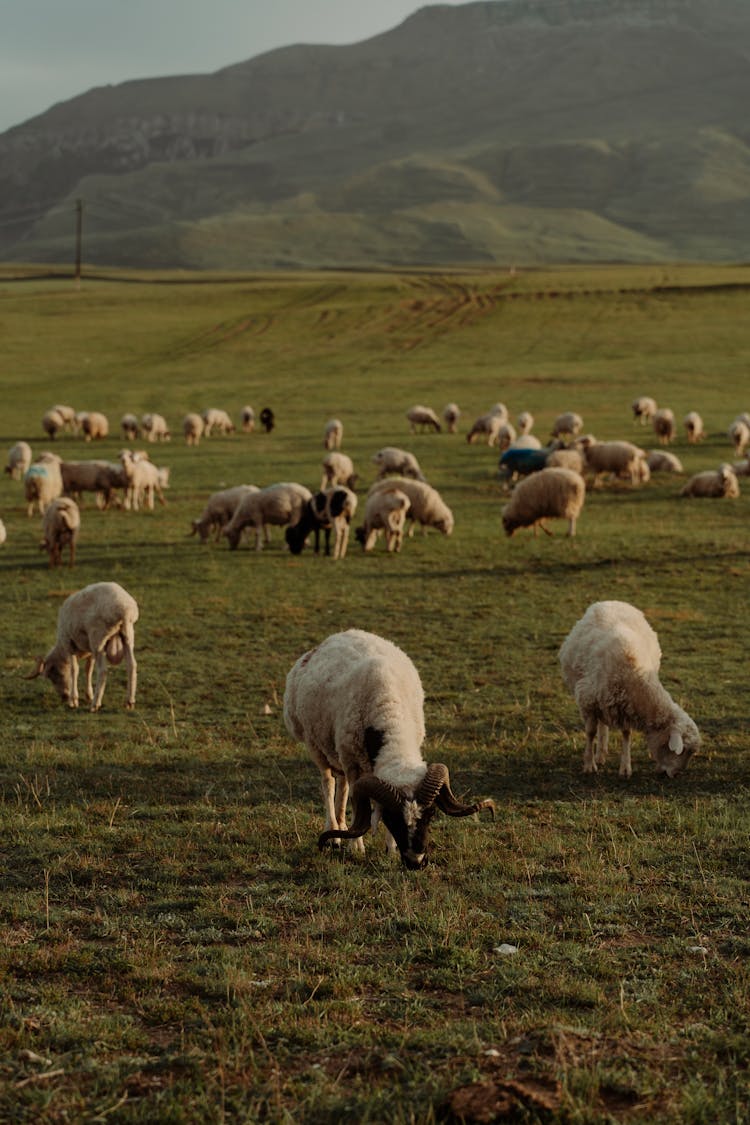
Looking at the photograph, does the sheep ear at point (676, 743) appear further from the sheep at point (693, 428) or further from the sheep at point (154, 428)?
the sheep at point (154, 428)

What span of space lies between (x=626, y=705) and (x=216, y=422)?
1496 inches

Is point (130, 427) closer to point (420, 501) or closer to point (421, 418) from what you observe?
point (421, 418)

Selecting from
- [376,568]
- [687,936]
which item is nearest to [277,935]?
[687,936]

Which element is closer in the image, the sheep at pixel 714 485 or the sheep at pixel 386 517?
the sheep at pixel 386 517

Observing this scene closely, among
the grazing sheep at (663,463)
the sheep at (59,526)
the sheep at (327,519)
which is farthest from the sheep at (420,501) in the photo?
the grazing sheep at (663,463)

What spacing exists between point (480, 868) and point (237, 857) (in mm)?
1945

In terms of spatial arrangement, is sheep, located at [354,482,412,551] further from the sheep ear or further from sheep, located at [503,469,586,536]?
the sheep ear

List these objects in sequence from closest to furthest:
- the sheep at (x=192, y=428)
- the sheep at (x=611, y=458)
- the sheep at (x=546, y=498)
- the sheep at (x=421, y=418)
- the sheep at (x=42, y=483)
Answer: the sheep at (x=546, y=498), the sheep at (x=42, y=483), the sheep at (x=611, y=458), the sheep at (x=192, y=428), the sheep at (x=421, y=418)

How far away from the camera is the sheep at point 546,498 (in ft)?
84.0

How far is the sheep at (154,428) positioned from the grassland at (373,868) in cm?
1764

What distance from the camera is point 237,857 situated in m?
9.23

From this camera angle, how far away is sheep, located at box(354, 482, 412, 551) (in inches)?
978

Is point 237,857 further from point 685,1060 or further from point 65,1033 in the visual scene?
point 685,1060

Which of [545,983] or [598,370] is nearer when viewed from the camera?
[545,983]
